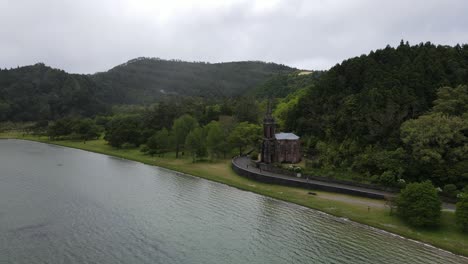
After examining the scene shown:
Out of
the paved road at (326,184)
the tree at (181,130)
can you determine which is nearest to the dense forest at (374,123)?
the tree at (181,130)

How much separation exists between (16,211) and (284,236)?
80.0ft

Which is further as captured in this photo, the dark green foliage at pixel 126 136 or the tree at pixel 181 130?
the dark green foliage at pixel 126 136

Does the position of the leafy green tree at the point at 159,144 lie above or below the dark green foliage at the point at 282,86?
below

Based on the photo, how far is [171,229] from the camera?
1236 inches

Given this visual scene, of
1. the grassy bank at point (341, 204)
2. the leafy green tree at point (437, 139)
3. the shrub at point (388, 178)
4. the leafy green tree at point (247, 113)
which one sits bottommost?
the grassy bank at point (341, 204)

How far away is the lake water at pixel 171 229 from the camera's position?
26.4 metres

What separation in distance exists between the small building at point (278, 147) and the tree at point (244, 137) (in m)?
10.2

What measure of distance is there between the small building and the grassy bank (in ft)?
20.2

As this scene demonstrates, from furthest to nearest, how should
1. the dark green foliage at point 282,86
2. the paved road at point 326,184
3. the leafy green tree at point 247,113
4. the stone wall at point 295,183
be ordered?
the dark green foliage at point 282,86, the leafy green tree at point 247,113, the stone wall at point 295,183, the paved road at point 326,184

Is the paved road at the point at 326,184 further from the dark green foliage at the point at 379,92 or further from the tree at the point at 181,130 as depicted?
the tree at the point at 181,130

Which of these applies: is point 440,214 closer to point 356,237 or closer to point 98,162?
point 356,237

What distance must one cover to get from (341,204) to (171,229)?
16.5 meters

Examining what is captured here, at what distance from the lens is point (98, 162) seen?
6538 centimetres

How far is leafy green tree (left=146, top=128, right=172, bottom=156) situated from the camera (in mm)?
69812
